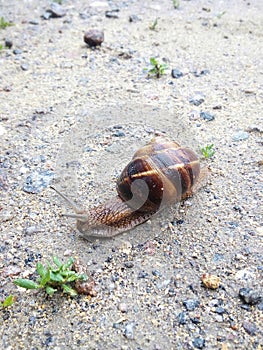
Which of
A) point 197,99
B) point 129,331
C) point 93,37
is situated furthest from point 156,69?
point 129,331

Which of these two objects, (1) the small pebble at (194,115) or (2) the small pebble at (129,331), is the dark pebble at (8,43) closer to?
(1) the small pebble at (194,115)

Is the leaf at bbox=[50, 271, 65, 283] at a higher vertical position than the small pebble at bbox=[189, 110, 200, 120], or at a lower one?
lower

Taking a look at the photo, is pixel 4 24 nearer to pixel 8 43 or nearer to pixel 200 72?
pixel 8 43

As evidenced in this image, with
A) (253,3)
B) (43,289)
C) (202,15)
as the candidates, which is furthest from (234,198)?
(253,3)

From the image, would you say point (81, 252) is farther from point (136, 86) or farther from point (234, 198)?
point (136, 86)

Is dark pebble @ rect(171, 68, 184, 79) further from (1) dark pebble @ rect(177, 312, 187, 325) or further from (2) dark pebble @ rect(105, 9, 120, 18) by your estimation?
(1) dark pebble @ rect(177, 312, 187, 325)

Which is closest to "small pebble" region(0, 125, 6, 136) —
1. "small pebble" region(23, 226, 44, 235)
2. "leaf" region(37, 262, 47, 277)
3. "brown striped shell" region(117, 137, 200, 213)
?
"small pebble" region(23, 226, 44, 235)

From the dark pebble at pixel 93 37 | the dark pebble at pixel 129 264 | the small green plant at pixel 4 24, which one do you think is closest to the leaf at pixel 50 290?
the dark pebble at pixel 129 264
